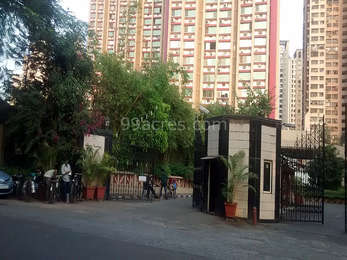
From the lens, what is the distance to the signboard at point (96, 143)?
61.2 feet

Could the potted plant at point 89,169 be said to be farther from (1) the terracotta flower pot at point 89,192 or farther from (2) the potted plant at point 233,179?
(2) the potted plant at point 233,179

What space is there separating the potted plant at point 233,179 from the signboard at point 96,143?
23.8ft

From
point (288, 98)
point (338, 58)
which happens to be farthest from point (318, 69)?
point (288, 98)

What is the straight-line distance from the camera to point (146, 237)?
9695 mm

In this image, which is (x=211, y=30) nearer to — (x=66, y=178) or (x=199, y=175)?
(x=199, y=175)

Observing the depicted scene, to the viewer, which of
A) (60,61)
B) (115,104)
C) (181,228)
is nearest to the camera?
(181,228)

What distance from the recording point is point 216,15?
77.1 metres

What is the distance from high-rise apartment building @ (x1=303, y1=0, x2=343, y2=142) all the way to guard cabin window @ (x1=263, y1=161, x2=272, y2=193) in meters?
98.6

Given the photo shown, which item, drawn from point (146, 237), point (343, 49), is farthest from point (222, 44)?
point (146, 237)

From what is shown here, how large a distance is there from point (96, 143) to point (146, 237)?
33.5ft

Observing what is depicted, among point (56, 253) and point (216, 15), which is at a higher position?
point (216, 15)

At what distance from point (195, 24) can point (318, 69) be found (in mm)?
52341

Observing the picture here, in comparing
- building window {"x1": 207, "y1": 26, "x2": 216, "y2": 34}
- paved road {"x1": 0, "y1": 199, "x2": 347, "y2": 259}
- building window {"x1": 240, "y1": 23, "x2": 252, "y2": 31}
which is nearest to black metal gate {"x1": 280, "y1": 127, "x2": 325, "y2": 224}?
paved road {"x1": 0, "y1": 199, "x2": 347, "y2": 259}

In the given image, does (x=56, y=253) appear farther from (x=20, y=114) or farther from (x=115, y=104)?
(x=115, y=104)
